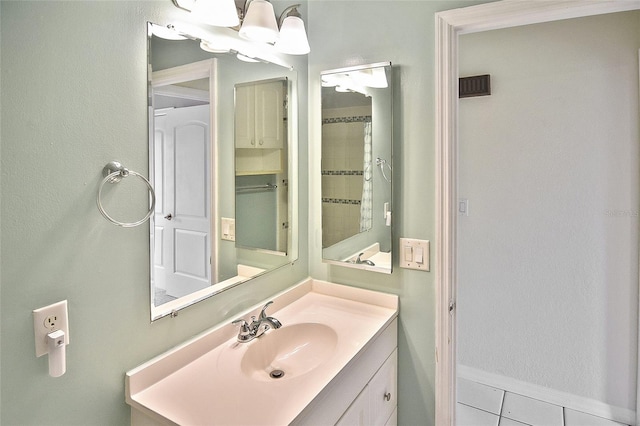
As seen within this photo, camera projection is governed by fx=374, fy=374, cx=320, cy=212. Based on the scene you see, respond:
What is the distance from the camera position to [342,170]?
1629mm

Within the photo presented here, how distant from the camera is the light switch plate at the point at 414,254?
1.48 metres

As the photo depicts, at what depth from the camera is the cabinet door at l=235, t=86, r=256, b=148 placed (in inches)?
53.6

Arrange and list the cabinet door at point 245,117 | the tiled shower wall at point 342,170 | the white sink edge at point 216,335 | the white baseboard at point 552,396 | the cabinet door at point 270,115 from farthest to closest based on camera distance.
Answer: the white baseboard at point 552,396, the tiled shower wall at point 342,170, the cabinet door at point 270,115, the cabinet door at point 245,117, the white sink edge at point 216,335

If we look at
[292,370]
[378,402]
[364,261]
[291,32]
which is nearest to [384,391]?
[378,402]

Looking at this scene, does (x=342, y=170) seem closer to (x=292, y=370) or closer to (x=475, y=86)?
(x=292, y=370)

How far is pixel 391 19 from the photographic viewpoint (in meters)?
1.48

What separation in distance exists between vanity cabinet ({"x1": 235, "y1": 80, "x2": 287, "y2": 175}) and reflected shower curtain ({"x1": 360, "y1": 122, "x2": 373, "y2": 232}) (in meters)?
0.35

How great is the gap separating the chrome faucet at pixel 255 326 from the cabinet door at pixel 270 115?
0.66m

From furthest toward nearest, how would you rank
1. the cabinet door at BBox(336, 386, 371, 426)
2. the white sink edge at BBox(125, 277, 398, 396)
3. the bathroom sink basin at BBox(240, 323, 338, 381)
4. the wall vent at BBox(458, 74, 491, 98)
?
the wall vent at BBox(458, 74, 491, 98), the bathroom sink basin at BBox(240, 323, 338, 381), the cabinet door at BBox(336, 386, 371, 426), the white sink edge at BBox(125, 277, 398, 396)

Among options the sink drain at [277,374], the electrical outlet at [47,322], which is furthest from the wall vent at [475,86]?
the electrical outlet at [47,322]

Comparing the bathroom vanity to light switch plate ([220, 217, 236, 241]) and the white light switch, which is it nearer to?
the white light switch

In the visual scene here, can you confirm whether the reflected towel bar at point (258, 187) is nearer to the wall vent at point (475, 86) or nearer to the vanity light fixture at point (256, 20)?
the vanity light fixture at point (256, 20)

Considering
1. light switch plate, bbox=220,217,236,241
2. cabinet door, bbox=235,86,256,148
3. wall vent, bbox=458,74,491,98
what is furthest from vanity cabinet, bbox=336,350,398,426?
wall vent, bbox=458,74,491,98

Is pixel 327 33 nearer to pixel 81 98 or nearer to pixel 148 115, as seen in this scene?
pixel 148 115
